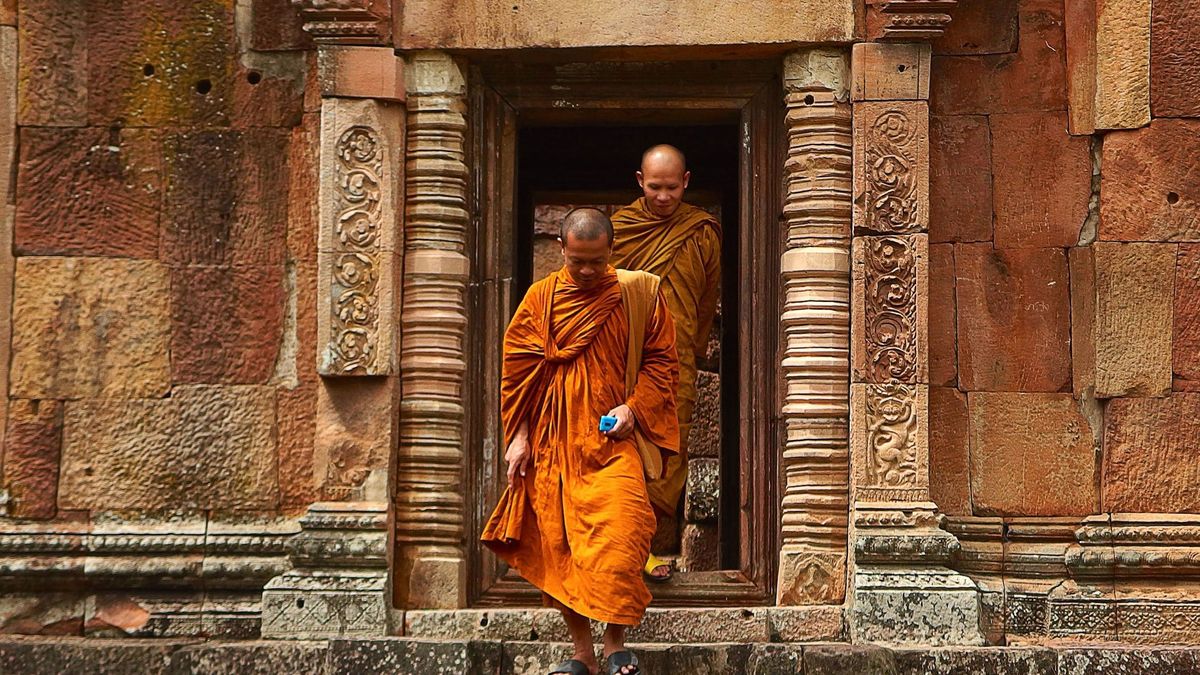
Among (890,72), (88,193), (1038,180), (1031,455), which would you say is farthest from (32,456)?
(1038,180)

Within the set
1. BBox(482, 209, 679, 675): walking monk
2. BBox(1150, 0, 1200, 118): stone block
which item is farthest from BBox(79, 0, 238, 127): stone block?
BBox(1150, 0, 1200, 118): stone block

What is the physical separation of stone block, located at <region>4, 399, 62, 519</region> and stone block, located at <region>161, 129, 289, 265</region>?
3.01 feet

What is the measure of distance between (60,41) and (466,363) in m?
2.46

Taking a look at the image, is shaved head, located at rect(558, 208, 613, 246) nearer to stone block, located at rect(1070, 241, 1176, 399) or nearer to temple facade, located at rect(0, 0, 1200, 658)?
temple facade, located at rect(0, 0, 1200, 658)

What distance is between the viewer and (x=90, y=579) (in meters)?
8.43

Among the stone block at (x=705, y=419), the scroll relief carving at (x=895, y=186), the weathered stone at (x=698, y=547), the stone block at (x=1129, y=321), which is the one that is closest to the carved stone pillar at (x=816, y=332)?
the scroll relief carving at (x=895, y=186)

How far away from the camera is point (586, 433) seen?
7.36m

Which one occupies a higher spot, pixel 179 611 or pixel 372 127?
pixel 372 127

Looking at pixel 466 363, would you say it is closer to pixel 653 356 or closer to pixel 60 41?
pixel 653 356

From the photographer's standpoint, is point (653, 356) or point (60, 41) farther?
point (60, 41)

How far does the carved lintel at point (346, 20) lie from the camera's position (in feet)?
27.5

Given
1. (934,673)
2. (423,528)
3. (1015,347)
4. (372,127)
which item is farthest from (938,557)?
(372,127)

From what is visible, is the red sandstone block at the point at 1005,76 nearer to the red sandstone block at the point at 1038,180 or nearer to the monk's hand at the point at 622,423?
the red sandstone block at the point at 1038,180

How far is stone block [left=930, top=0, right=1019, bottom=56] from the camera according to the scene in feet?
28.1
